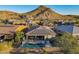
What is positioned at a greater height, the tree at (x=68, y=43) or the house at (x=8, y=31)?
the house at (x=8, y=31)

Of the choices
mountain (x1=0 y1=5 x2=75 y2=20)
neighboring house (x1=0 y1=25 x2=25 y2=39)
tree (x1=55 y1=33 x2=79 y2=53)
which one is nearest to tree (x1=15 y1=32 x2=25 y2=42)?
neighboring house (x1=0 y1=25 x2=25 y2=39)

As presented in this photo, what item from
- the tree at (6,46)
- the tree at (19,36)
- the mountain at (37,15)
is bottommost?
the tree at (6,46)

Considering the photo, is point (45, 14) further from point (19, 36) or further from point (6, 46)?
point (6, 46)

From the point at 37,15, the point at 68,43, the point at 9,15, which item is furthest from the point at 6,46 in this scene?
the point at 68,43

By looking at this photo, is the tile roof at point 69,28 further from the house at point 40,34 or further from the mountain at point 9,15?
the mountain at point 9,15

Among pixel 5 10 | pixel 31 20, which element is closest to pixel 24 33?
Answer: pixel 31 20

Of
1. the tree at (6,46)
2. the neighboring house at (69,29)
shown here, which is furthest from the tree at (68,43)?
the tree at (6,46)
